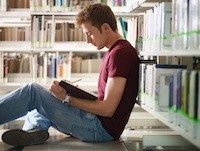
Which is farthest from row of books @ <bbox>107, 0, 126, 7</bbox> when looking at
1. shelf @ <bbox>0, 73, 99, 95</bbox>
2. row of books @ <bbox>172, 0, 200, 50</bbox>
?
row of books @ <bbox>172, 0, 200, 50</bbox>

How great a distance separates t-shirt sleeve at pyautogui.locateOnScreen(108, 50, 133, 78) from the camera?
2.48m

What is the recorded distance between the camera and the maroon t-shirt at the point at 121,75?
8.26 feet

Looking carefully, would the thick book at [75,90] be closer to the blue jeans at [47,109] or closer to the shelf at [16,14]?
the blue jeans at [47,109]

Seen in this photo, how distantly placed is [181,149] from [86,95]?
0.71 metres

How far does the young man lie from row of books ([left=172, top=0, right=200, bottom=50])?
22.3 inches

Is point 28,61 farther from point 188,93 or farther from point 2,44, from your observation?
point 188,93

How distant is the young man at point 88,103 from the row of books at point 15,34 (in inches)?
81.6

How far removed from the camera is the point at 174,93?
2023 mm

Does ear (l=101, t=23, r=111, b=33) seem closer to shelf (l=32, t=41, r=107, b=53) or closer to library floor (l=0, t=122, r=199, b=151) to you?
library floor (l=0, t=122, r=199, b=151)

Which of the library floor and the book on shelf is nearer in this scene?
the book on shelf

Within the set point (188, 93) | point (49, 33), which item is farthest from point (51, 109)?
point (49, 33)

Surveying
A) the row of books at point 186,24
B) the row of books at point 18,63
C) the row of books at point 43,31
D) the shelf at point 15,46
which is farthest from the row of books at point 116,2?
the row of books at point 186,24

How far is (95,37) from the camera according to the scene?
8.92 ft

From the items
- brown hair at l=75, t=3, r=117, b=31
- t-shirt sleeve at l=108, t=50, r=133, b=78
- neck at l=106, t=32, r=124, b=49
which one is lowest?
t-shirt sleeve at l=108, t=50, r=133, b=78
